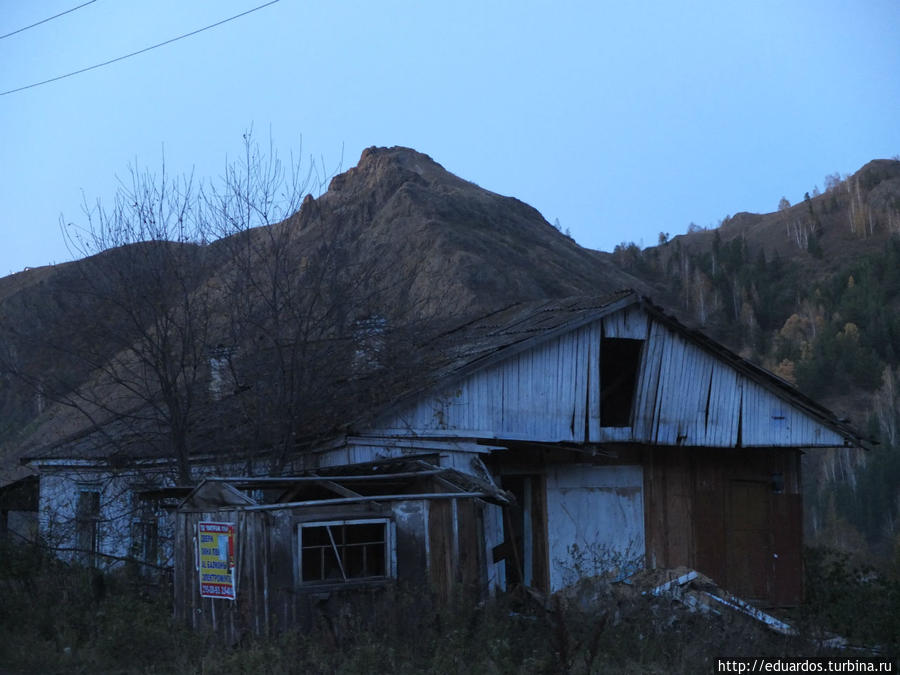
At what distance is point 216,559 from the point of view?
457 inches

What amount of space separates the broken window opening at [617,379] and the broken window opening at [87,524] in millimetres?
9747

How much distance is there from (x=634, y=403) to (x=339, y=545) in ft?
23.2

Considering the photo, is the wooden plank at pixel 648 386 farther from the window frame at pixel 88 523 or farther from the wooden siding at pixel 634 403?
the window frame at pixel 88 523

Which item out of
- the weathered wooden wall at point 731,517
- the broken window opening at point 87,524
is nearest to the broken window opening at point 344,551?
the weathered wooden wall at point 731,517

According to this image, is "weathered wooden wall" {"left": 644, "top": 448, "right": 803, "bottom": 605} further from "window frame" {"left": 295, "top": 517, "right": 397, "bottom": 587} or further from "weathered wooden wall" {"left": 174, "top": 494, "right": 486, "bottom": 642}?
"window frame" {"left": 295, "top": 517, "right": 397, "bottom": 587}

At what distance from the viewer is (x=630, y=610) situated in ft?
37.0

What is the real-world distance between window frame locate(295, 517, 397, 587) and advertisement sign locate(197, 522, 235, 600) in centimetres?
80

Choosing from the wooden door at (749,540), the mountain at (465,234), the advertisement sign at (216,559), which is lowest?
the wooden door at (749,540)

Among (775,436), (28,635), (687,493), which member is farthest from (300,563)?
(775,436)

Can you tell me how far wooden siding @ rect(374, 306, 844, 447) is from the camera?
15250 millimetres

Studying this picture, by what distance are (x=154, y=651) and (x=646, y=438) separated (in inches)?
361

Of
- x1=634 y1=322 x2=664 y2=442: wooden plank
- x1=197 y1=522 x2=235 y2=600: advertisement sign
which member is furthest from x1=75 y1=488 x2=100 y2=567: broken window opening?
x1=634 y1=322 x2=664 y2=442: wooden plank

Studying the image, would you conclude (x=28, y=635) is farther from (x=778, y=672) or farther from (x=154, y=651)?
(x=778, y=672)

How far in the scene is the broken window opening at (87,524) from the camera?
18.7 meters
